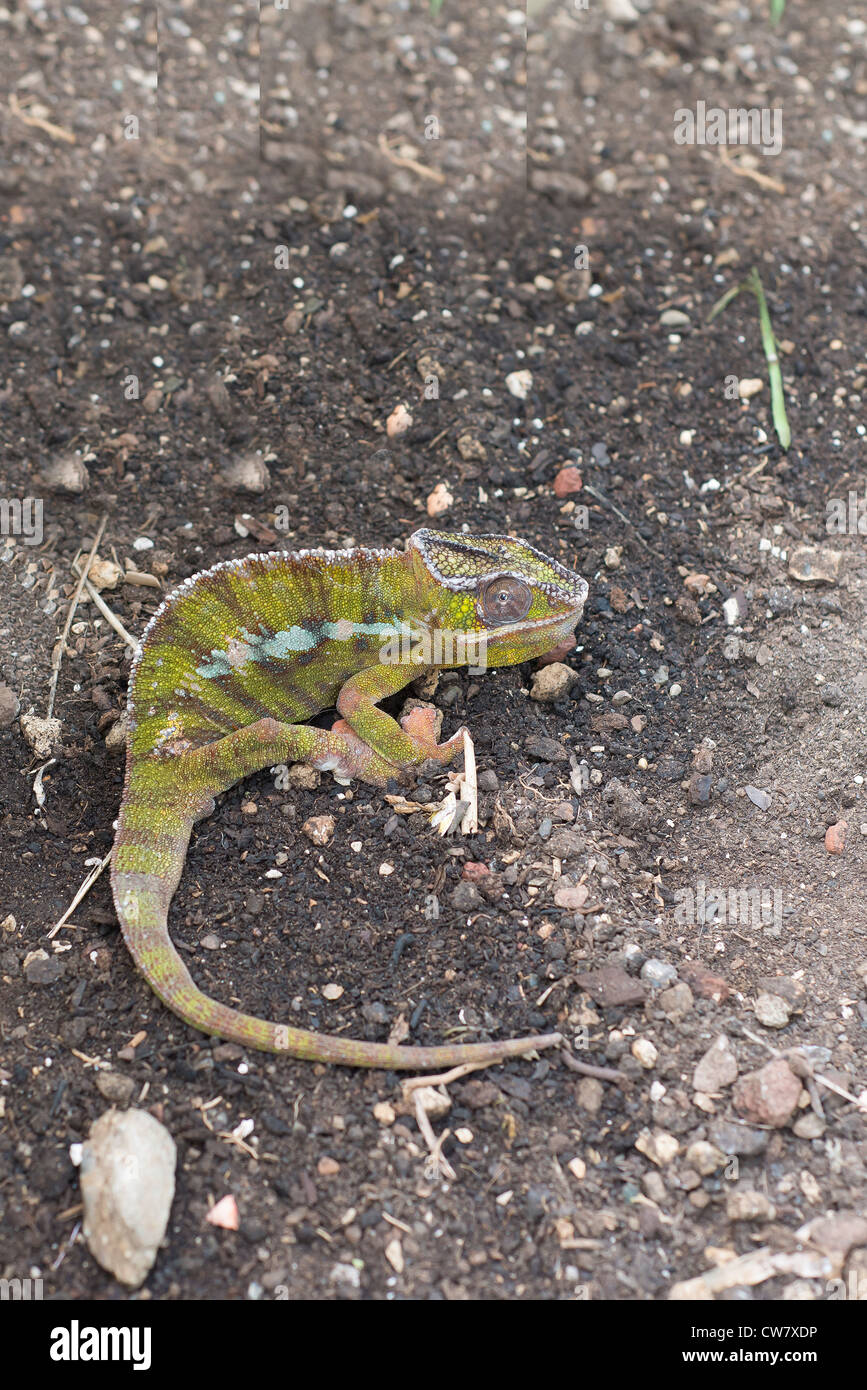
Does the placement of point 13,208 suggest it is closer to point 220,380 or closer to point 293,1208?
point 220,380

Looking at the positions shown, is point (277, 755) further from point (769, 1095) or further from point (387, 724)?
point (769, 1095)

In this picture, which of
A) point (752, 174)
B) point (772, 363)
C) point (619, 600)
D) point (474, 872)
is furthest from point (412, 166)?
point (474, 872)

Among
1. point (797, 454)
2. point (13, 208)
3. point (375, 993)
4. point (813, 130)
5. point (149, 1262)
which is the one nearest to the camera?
point (149, 1262)

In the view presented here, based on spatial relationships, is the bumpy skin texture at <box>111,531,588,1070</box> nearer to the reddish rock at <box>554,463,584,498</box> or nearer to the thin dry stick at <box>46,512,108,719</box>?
the thin dry stick at <box>46,512,108,719</box>

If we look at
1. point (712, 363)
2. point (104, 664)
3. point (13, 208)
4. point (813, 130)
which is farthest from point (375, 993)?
point (813, 130)

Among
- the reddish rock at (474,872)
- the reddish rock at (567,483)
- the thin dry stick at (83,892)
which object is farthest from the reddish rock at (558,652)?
the thin dry stick at (83,892)

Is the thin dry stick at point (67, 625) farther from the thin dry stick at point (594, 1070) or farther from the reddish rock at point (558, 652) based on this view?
the thin dry stick at point (594, 1070)
